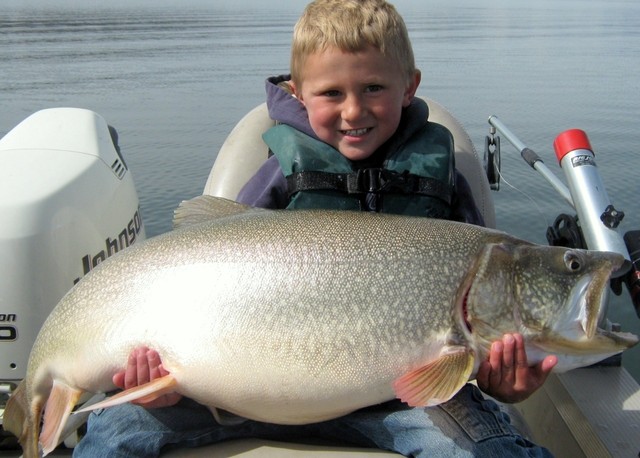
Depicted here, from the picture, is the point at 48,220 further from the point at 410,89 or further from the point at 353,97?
the point at 410,89

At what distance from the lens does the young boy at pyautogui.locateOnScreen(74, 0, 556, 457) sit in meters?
2.26

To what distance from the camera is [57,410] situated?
238 centimetres

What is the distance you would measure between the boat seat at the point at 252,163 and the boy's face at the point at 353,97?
56 centimetres

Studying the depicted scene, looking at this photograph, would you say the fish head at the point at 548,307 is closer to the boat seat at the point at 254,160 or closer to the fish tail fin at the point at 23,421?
the boat seat at the point at 254,160

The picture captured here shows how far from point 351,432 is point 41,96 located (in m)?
11.3

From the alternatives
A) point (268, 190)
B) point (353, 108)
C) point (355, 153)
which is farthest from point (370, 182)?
point (268, 190)

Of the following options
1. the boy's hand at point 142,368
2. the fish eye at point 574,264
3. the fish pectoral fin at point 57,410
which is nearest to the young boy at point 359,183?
the boy's hand at point 142,368

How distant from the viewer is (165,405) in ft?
7.97

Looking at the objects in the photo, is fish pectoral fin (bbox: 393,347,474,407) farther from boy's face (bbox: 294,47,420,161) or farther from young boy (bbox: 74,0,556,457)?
boy's face (bbox: 294,47,420,161)

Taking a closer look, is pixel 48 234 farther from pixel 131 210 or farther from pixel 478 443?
pixel 478 443

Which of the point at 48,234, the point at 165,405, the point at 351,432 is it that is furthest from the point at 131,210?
the point at 351,432

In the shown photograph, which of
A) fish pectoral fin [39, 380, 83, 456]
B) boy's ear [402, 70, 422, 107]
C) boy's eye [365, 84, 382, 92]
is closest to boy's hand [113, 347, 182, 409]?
fish pectoral fin [39, 380, 83, 456]

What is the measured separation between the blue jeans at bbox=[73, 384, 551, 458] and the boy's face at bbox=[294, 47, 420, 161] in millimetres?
1091

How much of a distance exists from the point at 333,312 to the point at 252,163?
1.39 metres
